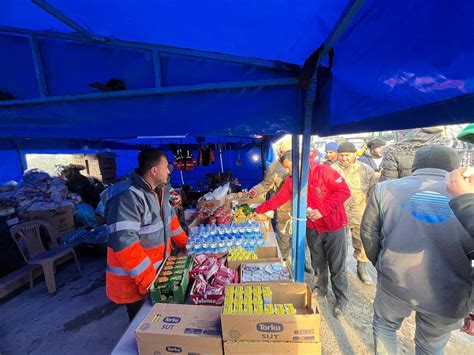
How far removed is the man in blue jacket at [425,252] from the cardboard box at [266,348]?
1.08 metres

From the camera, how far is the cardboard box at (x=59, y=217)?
461 centimetres

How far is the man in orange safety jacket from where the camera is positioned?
1730 mm

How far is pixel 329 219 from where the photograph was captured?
2.85 metres

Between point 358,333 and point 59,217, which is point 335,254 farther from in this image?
point 59,217

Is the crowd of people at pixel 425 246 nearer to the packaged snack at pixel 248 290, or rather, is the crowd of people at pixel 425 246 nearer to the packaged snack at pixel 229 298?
the packaged snack at pixel 248 290

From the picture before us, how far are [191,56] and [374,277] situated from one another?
14.6ft

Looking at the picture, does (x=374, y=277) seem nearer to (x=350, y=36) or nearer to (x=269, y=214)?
(x=269, y=214)

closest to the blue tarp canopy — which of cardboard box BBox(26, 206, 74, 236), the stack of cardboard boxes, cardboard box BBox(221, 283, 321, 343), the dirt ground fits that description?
cardboard box BBox(221, 283, 321, 343)


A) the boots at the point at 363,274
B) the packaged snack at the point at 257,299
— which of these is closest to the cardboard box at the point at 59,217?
the packaged snack at the point at 257,299

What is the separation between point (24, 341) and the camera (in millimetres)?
2781

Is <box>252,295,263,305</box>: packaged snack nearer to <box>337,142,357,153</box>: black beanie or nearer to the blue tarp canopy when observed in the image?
the blue tarp canopy

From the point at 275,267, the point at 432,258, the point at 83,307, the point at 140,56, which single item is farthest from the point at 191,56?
the point at 83,307

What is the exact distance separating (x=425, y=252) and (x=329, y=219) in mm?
1238

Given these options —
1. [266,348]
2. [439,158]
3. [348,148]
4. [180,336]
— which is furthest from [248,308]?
[348,148]
